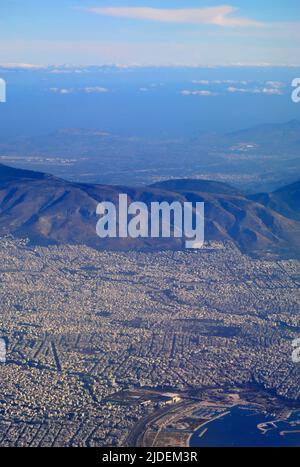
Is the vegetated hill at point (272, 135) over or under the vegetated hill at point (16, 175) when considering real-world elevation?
over

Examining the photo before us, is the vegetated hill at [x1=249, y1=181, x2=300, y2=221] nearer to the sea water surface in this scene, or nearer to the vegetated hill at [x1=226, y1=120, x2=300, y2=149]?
the sea water surface

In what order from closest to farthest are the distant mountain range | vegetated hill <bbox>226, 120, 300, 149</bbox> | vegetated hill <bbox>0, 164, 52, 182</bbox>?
the distant mountain range < vegetated hill <bbox>0, 164, 52, 182</bbox> < vegetated hill <bbox>226, 120, 300, 149</bbox>

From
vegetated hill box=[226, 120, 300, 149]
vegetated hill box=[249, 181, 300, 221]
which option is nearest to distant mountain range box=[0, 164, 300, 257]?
vegetated hill box=[249, 181, 300, 221]

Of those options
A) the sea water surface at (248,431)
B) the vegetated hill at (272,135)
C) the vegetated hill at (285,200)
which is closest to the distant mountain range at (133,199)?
the vegetated hill at (285,200)

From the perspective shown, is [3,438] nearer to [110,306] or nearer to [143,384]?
[143,384]

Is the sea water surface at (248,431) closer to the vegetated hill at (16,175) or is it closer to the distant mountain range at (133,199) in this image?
the distant mountain range at (133,199)

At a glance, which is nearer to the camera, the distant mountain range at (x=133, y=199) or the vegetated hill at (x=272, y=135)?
the distant mountain range at (x=133, y=199)

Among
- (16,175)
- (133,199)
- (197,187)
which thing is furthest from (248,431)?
(16,175)

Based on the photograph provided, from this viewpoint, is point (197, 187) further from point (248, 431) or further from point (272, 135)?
point (272, 135)

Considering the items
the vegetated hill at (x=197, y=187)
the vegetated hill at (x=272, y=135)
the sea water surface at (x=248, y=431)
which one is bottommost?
the sea water surface at (x=248, y=431)
